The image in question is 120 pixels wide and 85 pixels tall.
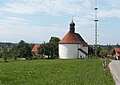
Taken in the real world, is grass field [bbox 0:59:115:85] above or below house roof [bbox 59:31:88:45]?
below

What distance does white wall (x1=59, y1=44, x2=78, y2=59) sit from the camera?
102 meters

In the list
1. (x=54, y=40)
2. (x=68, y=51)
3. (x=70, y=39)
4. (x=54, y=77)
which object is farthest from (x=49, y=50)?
(x=54, y=77)

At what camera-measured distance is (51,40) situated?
125375 millimetres

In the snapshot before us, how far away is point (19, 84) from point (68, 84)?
248 centimetres

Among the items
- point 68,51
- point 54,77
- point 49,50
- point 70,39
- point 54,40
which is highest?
point 54,40

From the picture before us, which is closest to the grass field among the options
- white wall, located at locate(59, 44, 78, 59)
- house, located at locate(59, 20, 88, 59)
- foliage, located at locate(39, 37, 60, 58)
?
white wall, located at locate(59, 44, 78, 59)

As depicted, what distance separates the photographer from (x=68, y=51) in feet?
335

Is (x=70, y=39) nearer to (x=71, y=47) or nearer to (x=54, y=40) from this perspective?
(x=71, y=47)

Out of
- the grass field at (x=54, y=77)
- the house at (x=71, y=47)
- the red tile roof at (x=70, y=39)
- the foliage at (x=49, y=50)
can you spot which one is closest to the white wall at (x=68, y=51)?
the house at (x=71, y=47)

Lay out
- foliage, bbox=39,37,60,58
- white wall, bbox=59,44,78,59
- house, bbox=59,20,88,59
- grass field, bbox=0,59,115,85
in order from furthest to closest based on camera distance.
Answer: foliage, bbox=39,37,60,58, house, bbox=59,20,88,59, white wall, bbox=59,44,78,59, grass field, bbox=0,59,115,85

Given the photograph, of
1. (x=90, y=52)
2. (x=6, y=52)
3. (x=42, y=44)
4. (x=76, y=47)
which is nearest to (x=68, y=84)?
(x=6, y=52)

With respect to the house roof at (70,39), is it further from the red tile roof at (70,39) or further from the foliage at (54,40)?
the foliage at (54,40)

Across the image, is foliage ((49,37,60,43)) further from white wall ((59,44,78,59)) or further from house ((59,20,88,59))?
white wall ((59,44,78,59))

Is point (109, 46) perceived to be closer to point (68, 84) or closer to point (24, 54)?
point (24, 54)
